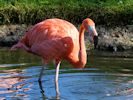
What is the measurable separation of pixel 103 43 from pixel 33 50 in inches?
129

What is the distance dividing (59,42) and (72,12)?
423cm

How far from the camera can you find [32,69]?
9.32 m

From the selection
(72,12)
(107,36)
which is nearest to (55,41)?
(107,36)

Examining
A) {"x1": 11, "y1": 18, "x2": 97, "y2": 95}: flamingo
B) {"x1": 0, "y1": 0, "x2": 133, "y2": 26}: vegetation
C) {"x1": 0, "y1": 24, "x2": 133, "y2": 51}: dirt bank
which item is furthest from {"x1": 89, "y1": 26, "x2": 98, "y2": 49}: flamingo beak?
{"x1": 0, "y1": 0, "x2": 133, "y2": 26}: vegetation

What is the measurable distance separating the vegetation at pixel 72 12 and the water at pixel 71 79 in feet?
5.27

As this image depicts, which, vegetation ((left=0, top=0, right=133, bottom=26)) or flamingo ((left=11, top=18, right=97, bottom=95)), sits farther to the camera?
vegetation ((left=0, top=0, right=133, bottom=26))

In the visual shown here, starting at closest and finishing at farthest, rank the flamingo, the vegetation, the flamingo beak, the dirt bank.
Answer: the flamingo beak
the flamingo
the dirt bank
the vegetation

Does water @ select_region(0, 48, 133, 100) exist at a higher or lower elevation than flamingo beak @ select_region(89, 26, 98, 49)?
lower

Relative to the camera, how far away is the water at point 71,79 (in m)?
7.46

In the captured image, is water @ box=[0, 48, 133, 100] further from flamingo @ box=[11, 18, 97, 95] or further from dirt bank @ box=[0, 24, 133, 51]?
dirt bank @ box=[0, 24, 133, 51]

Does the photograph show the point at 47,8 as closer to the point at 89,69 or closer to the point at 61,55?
the point at 89,69

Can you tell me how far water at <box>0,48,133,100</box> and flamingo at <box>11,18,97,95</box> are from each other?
282 millimetres

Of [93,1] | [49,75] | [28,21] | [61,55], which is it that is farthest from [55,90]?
[93,1]

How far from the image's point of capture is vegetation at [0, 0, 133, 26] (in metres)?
11.8
